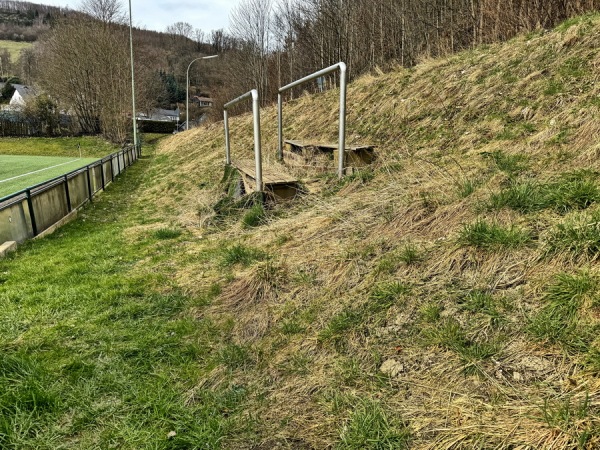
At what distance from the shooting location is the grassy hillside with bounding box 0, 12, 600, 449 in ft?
5.80

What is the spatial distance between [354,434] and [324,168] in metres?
4.92

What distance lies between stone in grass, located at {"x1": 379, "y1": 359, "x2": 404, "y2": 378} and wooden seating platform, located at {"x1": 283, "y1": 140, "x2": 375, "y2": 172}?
3.74m

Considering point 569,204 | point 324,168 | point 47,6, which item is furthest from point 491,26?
point 47,6

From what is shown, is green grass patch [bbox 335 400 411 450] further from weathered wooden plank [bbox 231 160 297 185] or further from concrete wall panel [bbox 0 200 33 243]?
concrete wall panel [bbox 0 200 33 243]

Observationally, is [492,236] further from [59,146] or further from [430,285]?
[59,146]

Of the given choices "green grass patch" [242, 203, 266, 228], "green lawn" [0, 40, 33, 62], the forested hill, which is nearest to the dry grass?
"green grass patch" [242, 203, 266, 228]

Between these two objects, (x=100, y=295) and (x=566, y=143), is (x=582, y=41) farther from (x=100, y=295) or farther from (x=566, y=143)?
(x=100, y=295)

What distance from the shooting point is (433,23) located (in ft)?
39.0

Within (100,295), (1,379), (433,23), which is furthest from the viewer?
(433,23)

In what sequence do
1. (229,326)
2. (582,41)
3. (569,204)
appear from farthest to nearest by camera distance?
(582,41) → (229,326) → (569,204)

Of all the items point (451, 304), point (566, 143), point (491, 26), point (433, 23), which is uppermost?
point (433, 23)

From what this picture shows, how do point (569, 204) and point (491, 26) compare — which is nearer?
point (569, 204)

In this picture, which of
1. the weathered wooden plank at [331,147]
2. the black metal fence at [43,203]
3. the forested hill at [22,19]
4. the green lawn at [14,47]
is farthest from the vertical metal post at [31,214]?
the forested hill at [22,19]

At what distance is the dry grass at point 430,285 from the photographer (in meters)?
1.70
